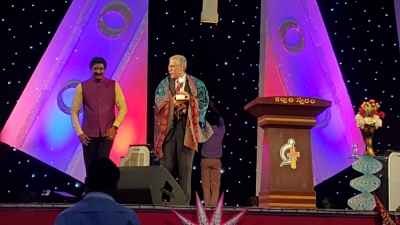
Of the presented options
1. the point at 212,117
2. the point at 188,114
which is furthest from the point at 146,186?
the point at 212,117

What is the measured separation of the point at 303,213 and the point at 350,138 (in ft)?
13.7

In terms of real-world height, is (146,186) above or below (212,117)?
below

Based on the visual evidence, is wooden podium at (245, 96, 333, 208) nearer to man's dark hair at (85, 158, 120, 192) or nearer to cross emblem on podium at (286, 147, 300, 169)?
cross emblem on podium at (286, 147, 300, 169)

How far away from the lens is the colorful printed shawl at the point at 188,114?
4.84 meters

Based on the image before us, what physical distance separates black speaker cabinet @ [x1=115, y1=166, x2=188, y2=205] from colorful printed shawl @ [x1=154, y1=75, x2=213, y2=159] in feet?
1.72

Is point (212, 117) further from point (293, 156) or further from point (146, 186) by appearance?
point (146, 186)

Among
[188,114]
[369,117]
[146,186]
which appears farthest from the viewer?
[369,117]

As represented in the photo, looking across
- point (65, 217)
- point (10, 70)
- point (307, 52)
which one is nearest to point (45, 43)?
point (10, 70)

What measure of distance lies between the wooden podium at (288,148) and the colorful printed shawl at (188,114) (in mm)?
451

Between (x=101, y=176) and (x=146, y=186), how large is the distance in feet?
5.76

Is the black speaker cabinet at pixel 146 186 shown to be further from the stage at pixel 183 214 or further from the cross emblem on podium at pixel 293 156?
the cross emblem on podium at pixel 293 156

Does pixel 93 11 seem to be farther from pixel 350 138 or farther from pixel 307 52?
pixel 350 138

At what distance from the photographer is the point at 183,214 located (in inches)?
155

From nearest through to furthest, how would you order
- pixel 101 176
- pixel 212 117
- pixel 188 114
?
pixel 101 176 → pixel 188 114 → pixel 212 117
